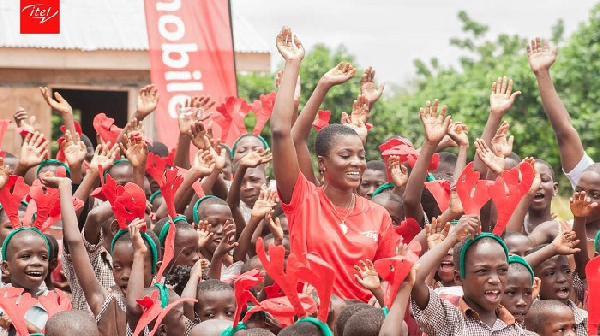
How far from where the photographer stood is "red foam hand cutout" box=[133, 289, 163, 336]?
508cm

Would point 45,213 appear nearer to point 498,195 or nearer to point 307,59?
point 498,195

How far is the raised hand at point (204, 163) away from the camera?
6879 mm

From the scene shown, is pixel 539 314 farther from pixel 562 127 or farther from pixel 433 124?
pixel 562 127

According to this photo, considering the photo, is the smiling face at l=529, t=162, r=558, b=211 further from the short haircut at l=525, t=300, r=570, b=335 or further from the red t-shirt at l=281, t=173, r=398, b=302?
the red t-shirt at l=281, t=173, r=398, b=302

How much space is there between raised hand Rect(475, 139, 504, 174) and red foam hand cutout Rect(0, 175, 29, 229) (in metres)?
2.39

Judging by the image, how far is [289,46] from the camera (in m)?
5.54

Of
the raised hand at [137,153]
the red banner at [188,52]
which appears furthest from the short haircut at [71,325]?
the red banner at [188,52]

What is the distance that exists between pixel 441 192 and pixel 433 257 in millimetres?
1150

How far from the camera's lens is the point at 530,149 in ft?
52.5

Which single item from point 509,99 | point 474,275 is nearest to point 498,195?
point 474,275

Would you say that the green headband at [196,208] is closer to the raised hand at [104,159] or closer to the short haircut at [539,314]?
the raised hand at [104,159]

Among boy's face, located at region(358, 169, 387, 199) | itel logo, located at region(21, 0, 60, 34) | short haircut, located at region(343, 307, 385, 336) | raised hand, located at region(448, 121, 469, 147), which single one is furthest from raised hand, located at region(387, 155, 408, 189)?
itel logo, located at region(21, 0, 60, 34)

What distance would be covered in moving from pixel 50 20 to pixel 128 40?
294 cm

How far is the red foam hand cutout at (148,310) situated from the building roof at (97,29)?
22.5ft
